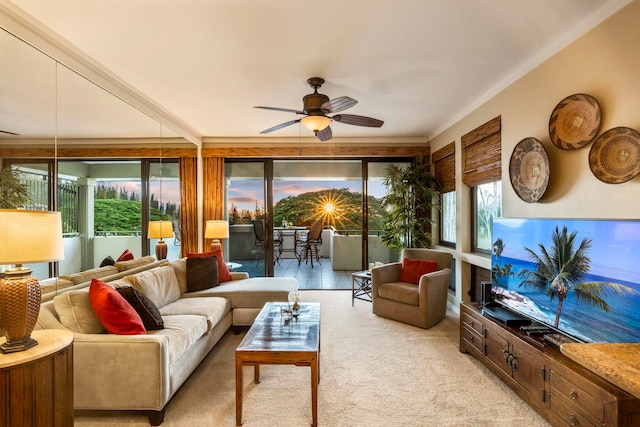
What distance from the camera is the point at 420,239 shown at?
5.10m

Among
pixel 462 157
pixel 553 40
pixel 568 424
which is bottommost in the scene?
pixel 568 424

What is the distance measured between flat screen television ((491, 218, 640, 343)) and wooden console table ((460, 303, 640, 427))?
0.70ft

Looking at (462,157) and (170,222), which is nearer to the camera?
(462,157)

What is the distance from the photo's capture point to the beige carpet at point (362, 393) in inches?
82.0

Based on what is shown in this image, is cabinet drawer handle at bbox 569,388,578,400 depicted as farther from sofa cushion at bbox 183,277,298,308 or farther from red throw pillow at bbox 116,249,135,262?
red throw pillow at bbox 116,249,135,262

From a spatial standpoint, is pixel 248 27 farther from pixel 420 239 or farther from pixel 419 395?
pixel 420 239

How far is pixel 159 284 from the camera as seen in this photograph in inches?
128

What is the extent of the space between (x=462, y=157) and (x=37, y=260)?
4362mm

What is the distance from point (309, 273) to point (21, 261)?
215 inches

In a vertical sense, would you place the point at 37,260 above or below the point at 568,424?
above

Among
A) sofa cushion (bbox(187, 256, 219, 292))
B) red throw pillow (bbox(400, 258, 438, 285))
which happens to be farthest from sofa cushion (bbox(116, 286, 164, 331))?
red throw pillow (bbox(400, 258, 438, 285))

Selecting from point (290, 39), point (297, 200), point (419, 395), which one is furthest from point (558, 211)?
point (297, 200)

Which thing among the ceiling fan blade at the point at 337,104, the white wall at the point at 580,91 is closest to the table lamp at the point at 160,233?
the ceiling fan blade at the point at 337,104

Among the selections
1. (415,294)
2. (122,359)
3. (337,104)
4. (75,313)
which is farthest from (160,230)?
(415,294)
